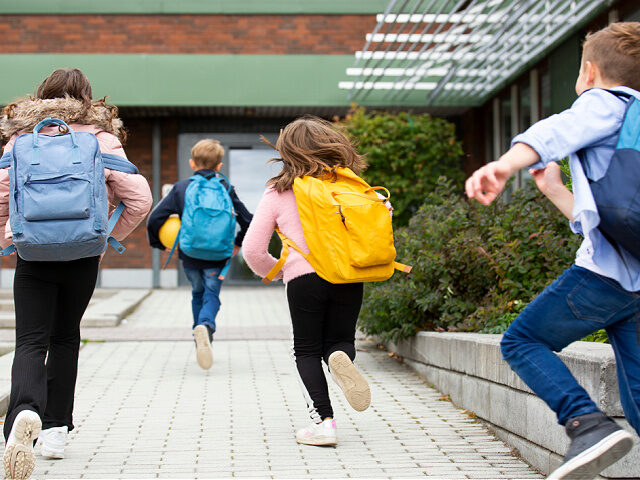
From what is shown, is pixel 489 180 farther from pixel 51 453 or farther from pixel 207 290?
pixel 207 290

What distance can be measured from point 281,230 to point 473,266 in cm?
241

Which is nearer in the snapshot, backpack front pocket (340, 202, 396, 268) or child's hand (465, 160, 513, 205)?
child's hand (465, 160, 513, 205)

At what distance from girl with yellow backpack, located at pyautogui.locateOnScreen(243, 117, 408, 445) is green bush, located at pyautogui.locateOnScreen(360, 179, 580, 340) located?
174 centimetres

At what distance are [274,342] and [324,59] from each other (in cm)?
778

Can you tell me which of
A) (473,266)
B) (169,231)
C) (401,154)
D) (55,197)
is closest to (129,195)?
(55,197)

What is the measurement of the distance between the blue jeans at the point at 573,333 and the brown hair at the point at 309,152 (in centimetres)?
174

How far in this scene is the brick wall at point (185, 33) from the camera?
55.8ft

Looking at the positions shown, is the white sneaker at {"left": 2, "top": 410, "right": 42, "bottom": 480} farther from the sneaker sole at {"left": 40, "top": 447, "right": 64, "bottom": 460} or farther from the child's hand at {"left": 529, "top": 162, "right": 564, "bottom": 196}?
the child's hand at {"left": 529, "top": 162, "right": 564, "bottom": 196}

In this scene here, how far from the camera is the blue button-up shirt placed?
2.63 meters

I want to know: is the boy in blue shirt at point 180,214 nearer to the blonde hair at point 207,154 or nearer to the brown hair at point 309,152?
the blonde hair at point 207,154

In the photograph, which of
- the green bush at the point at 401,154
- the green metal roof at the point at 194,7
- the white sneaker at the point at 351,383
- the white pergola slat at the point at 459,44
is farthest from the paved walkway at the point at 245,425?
the green metal roof at the point at 194,7

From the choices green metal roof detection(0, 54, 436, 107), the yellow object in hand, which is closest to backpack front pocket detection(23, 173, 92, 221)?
the yellow object in hand

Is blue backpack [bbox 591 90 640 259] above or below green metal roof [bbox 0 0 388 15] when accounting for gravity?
below

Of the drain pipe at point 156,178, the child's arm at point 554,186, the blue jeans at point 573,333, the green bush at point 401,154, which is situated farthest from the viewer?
the drain pipe at point 156,178
